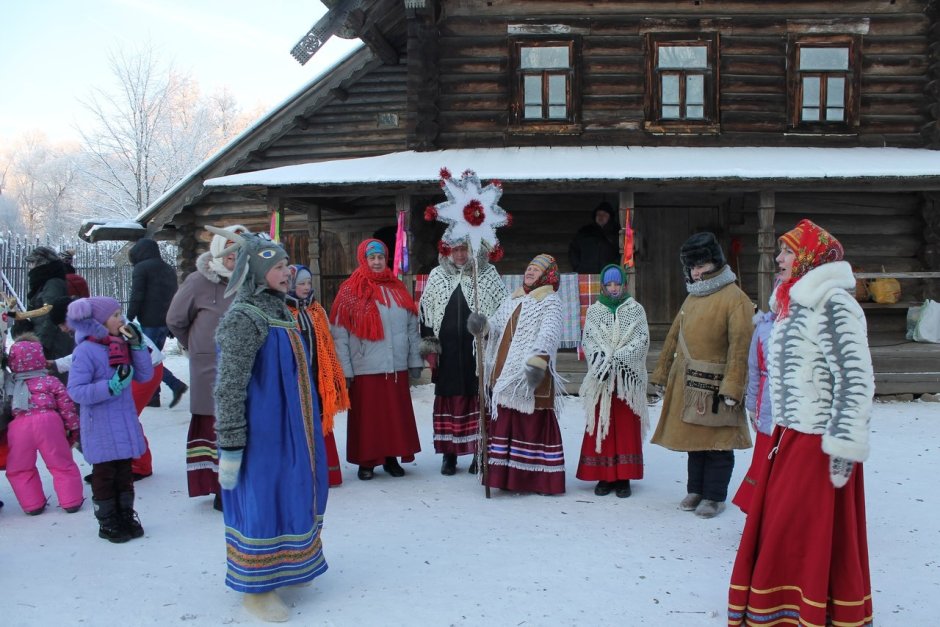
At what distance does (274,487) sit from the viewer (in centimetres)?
336

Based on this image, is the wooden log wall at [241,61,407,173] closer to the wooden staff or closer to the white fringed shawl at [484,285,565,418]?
the wooden staff

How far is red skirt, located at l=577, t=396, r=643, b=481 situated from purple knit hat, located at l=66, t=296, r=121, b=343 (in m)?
3.25

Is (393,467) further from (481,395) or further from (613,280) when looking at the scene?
(613,280)

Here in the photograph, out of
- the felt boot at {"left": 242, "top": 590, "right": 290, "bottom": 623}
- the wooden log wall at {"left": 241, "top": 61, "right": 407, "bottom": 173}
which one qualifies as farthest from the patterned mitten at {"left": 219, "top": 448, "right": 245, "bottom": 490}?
the wooden log wall at {"left": 241, "top": 61, "right": 407, "bottom": 173}

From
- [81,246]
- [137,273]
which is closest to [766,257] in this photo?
[137,273]

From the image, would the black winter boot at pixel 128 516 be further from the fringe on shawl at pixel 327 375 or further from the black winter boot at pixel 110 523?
the fringe on shawl at pixel 327 375

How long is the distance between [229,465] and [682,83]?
9.34 metres

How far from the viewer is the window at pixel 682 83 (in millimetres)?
10633

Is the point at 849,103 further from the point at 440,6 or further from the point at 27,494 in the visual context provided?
the point at 27,494

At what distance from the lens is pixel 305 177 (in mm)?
9375

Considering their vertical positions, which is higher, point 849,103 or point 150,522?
point 849,103

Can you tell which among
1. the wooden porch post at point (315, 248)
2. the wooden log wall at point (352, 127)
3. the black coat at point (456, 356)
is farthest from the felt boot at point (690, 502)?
the wooden log wall at point (352, 127)

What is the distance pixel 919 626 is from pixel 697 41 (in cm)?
903

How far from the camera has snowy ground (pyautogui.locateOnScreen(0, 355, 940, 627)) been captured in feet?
11.5
